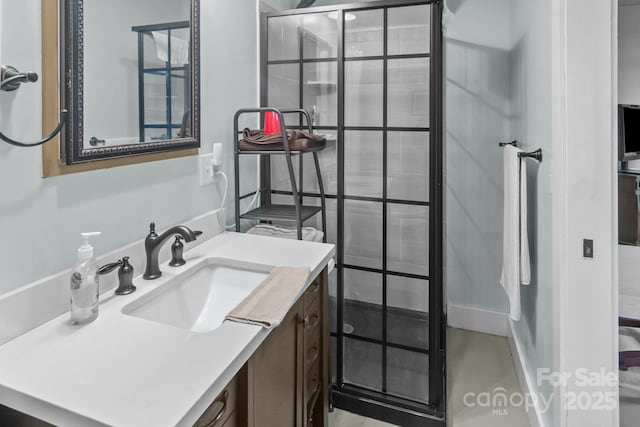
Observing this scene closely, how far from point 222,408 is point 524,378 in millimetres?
1805

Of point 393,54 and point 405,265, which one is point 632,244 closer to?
point 405,265

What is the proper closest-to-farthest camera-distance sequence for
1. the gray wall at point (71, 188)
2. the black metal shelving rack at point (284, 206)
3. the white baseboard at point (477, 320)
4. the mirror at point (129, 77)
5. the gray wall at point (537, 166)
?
the gray wall at point (71, 188) < the mirror at point (129, 77) < the gray wall at point (537, 166) < the black metal shelving rack at point (284, 206) < the white baseboard at point (477, 320)

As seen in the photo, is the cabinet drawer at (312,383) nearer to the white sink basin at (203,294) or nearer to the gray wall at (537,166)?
the white sink basin at (203,294)

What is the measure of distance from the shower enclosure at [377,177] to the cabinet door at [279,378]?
2.56 feet

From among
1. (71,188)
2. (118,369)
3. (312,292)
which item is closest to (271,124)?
(312,292)

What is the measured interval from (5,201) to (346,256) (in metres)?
1.44

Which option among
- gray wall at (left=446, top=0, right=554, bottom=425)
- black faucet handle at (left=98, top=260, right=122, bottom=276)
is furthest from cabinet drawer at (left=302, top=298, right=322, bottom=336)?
gray wall at (left=446, top=0, right=554, bottom=425)

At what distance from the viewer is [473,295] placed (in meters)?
2.75

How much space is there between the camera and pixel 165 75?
136 cm

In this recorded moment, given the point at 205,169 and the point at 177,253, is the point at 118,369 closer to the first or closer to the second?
the point at 177,253

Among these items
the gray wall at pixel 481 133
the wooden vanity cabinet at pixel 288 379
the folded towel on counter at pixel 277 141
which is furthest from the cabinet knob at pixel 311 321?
the gray wall at pixel 481 133

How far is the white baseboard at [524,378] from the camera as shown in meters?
1.78

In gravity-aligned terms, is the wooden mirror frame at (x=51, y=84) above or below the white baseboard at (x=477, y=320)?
above

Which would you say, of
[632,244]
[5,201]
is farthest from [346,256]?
[632,244]
